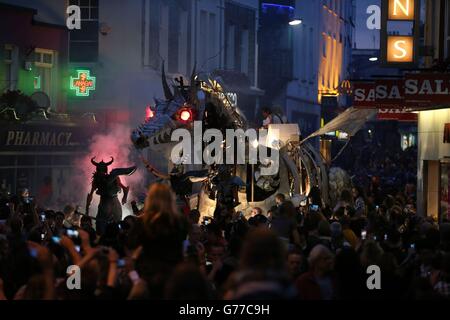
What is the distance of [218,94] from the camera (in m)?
18.4

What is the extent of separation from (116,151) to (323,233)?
17028 mm

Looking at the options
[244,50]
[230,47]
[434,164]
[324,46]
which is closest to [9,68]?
[434,164]

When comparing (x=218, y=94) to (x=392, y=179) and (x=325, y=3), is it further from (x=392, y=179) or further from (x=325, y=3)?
(x=325, y=3)

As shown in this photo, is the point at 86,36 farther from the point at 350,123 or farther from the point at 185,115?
the point at 185,115

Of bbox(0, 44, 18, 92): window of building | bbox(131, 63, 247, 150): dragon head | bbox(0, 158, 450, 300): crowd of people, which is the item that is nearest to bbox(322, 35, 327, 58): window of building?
bbox(0, 44, 18, 92): window of building

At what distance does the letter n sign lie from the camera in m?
21.8

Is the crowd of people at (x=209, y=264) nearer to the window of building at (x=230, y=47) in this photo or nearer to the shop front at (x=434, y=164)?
the shop front at (x=434, y=164)

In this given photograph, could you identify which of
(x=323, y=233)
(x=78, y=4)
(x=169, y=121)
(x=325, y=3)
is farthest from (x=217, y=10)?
(x=323, y=233)

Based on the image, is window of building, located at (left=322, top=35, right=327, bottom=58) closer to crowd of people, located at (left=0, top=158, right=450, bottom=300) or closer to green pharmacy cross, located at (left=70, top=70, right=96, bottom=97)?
green pharmacy cross, located at (left=70, top=70, right=96, bottom=97)

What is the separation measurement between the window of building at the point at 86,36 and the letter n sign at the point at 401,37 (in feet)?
49.7

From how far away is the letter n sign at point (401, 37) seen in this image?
21766mm

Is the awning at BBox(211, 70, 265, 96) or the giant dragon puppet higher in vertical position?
the awning at BBox(211, 70, 265, 96)

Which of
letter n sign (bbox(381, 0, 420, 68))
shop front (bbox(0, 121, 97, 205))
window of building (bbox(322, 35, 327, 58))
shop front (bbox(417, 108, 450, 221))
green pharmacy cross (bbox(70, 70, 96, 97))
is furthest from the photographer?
window of building (bbox(322, 35, 327, 58))

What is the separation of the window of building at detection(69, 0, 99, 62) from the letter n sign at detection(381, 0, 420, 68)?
49.7ft
